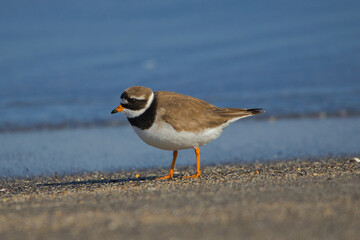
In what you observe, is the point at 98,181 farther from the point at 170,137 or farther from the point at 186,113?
the point at 186,113

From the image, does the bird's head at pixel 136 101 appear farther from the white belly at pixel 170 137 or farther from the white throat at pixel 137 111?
the white belly at pixel 170 137

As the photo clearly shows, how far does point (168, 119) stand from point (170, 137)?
0.84 ft

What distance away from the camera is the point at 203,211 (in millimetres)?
4660

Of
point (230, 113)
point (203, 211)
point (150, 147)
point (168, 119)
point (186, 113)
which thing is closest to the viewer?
point (203, 211)

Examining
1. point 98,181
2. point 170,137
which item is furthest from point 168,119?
point 98,181

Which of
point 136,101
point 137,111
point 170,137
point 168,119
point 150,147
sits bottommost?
point 150,147

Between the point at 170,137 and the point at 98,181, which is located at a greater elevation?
the point at 170,137

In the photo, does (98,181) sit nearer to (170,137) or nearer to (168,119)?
(170,137)

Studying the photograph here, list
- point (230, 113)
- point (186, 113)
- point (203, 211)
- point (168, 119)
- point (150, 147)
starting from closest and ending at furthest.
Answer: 1. point (203, 211)
2. point (168, 119)
3. point (186, 113)
4. point (230, 113)
5. point (150, 147)

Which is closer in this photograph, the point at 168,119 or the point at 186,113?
the point at 168,119

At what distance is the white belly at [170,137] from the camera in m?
7.18

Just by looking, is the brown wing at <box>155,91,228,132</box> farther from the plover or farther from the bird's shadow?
the bird's shadow

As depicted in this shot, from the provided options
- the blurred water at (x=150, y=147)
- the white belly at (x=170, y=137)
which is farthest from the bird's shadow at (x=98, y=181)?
the blurred water at (x=150, y=147)

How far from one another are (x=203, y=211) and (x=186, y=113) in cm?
294
